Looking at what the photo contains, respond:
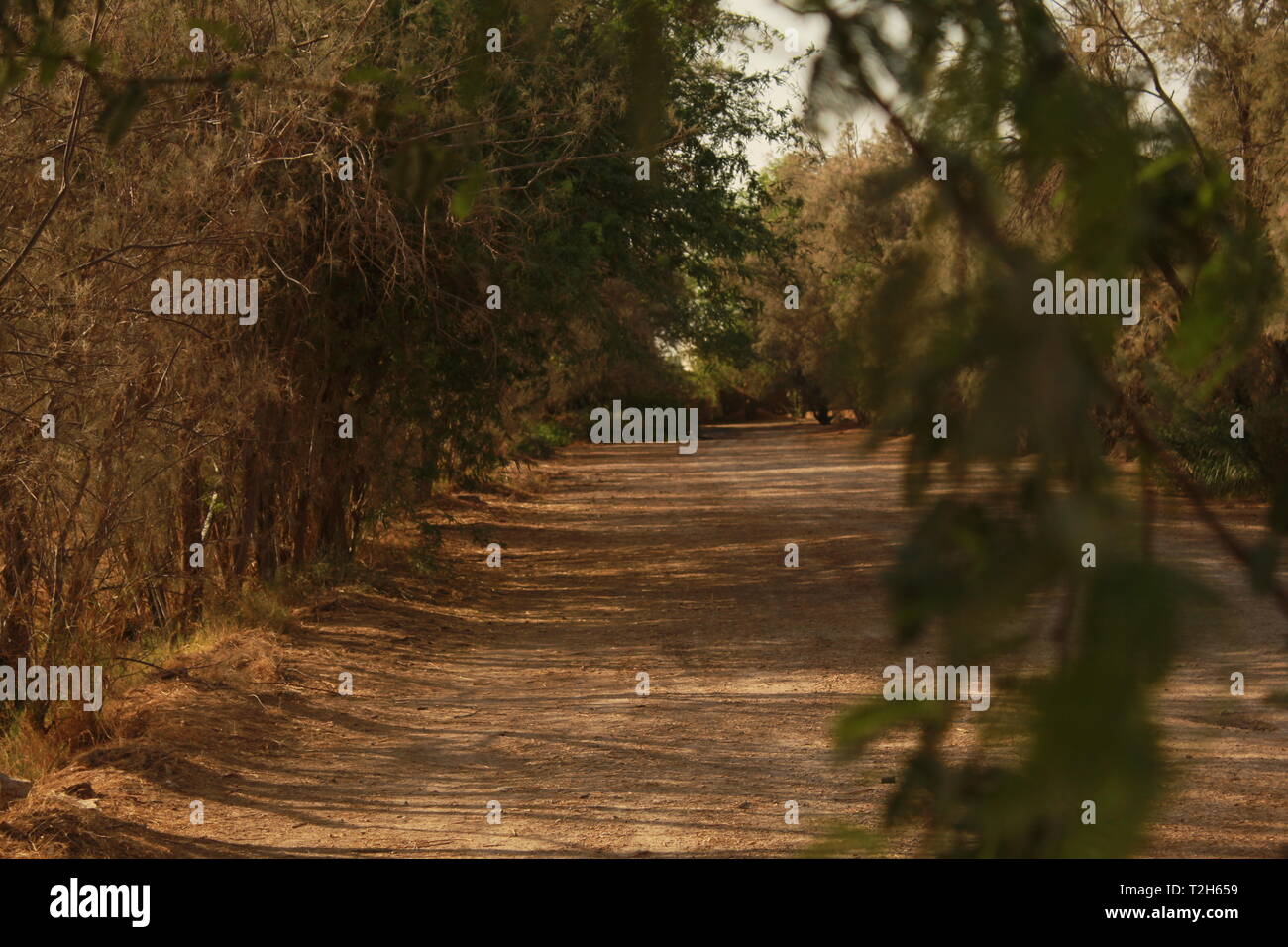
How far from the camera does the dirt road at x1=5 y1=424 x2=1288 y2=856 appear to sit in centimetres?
562

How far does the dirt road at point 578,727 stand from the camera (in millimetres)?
5625

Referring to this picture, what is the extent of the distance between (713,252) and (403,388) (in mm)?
4905

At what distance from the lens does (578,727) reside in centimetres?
809

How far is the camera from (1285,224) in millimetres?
14477
